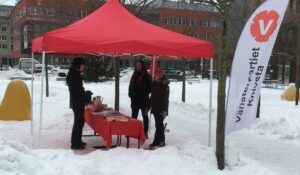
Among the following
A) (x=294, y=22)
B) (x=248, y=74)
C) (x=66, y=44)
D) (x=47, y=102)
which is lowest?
(x=47, y=102)

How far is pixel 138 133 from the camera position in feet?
27.3

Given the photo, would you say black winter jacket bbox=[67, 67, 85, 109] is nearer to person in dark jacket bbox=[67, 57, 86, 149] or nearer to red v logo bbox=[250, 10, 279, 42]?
person in dark jacket bbox=[67, 57, 86, 149]

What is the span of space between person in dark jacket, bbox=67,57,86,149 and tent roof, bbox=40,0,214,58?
319mm

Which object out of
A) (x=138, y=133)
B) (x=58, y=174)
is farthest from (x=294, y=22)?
(x=58, y=174)

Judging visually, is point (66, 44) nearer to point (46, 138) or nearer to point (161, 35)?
point (161, 35)

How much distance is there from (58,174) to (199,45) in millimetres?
3852

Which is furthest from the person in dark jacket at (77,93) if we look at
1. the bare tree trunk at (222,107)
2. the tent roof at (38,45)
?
the bare tree trunk at (222,107)

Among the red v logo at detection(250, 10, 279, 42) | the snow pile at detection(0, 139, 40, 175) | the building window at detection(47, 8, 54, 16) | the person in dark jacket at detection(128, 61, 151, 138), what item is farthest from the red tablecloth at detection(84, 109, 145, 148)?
the building window at detection(47, 8, 54, 16)

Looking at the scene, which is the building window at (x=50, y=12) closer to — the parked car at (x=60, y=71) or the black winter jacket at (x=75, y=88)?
the parked car at (x=60, y=71)

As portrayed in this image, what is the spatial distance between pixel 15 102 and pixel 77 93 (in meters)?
4.58

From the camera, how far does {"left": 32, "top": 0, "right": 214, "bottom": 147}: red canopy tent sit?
7.70 m

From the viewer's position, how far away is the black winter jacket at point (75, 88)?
8297mm

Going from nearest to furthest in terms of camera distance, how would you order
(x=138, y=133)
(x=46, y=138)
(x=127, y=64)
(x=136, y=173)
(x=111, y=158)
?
(x=136, y=173)
(x=111, y=158)
(x=138, y=133)
(x=46, y=138)
(x=127, y=64)

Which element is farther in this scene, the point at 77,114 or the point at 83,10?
the point at 83,10
